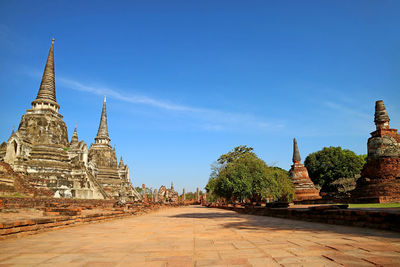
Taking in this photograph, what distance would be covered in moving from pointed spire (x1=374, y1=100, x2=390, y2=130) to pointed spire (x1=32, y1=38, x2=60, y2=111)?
31959mm

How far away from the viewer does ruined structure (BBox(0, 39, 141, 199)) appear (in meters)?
23.4

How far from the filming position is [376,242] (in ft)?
11.5

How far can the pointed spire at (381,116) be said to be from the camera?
63.2 ft

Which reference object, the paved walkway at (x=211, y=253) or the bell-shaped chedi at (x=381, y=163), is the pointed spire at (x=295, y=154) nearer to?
the bell-shaped chedi at (x=381, y=163)

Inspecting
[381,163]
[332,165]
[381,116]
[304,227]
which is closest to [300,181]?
[381,163]

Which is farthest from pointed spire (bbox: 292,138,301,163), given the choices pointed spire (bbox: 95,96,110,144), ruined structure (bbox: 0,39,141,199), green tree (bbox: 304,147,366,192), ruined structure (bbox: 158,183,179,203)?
pointed spire (bbox: 95,96,110,144)

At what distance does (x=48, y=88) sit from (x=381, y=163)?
33.3 metres

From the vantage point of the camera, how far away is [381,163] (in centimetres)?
1823

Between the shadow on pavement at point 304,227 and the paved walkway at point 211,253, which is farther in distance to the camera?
the shadow on pavement at point 304,227

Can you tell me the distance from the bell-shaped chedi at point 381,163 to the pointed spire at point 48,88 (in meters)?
31.2

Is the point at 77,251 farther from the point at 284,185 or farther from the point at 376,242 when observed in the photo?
the point at 284,185

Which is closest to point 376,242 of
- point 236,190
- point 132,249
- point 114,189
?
point 132,249

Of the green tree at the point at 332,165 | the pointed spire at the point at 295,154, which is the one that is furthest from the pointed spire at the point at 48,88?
the green tree at the point at 332,165

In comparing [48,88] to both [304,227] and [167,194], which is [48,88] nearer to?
[167,194]
